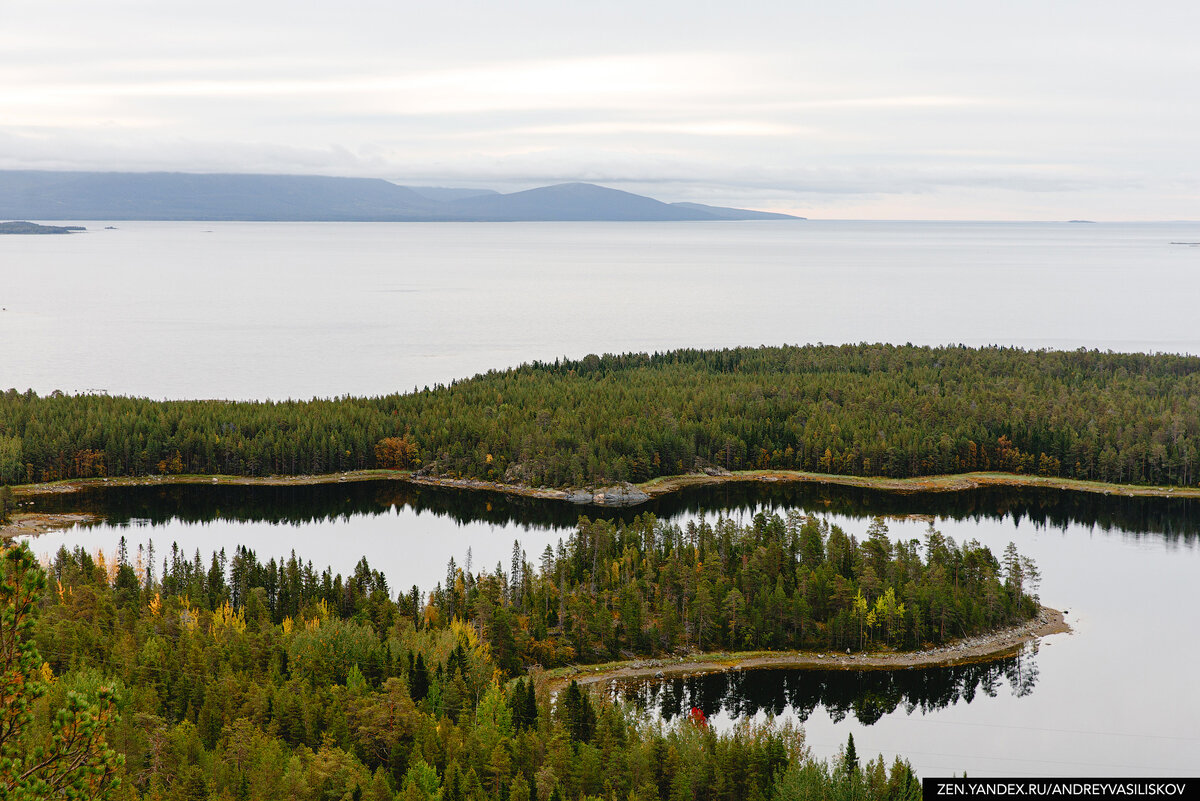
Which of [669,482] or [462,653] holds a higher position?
[669,482]

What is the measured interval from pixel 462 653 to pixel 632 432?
232 ft

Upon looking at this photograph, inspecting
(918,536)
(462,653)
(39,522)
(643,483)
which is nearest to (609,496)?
(643,483)

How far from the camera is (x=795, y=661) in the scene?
71.4 metres

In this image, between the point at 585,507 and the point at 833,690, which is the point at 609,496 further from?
the point at 833,690

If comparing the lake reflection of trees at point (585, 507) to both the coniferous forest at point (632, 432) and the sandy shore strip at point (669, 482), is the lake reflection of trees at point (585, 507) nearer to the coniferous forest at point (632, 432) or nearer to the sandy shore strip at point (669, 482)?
the sandy shore strip at point (669, 482)

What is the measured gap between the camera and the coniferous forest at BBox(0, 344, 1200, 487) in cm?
12425

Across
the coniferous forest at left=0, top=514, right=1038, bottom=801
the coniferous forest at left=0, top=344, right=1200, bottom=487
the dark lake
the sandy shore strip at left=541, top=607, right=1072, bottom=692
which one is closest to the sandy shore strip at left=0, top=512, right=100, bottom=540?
the dark lake

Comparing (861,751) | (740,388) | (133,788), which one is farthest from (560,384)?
(133,788)

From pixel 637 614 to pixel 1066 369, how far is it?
11703 centimetres

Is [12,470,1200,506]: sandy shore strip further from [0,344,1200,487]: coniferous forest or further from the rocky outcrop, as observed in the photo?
[0,344,1200,487]: coniferous forest

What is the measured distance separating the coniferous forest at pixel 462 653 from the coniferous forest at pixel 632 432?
32.2m

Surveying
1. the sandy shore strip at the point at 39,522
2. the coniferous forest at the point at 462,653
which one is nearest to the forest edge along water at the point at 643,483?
the sandy shore strip at the point at 39,522

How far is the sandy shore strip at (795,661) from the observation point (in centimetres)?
6850

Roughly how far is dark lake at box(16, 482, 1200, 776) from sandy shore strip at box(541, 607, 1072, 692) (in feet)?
2.90
